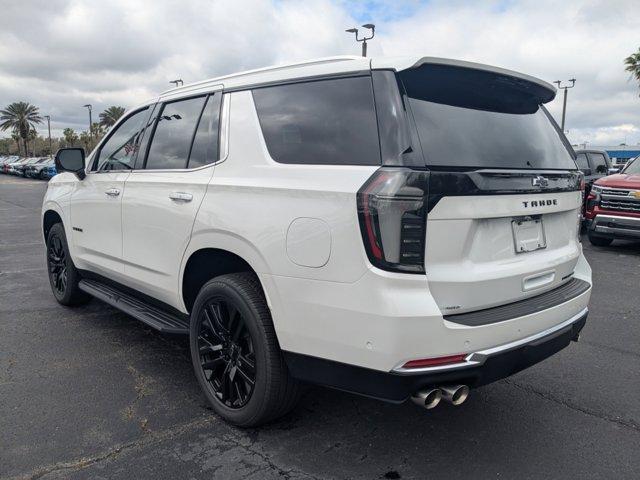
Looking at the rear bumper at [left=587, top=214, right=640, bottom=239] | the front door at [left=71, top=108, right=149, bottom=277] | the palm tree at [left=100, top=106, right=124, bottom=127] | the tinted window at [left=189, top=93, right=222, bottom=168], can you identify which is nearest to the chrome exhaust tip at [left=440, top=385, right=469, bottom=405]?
the tinted window at [left=189, top=93, right=222, bottom=168]

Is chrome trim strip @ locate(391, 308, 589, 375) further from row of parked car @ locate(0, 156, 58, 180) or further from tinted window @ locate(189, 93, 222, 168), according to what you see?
row of parked car @ locate(0, 156, 58, 180)

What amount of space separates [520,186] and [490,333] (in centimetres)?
74

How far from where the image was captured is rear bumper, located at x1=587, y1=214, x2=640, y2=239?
8.83m

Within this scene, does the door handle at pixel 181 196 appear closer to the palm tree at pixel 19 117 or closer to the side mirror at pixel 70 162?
the side mirror at pixel 70 162

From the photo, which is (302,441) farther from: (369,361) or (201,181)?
(201,181)

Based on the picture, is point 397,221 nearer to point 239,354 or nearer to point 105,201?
point 239,354

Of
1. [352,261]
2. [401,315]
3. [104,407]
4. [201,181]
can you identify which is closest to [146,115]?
[201,181]

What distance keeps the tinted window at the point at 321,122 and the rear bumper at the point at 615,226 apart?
315 inches

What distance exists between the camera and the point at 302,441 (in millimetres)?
2900

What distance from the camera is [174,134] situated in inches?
143

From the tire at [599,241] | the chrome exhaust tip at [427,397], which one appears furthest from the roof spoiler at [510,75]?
the tire at [599,241]

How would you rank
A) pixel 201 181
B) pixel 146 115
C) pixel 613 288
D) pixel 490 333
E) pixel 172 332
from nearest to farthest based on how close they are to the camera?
pixel 490 333 < pixel 201 181 < pixel 172 332 < pixel 146 115 < pixel 613 288

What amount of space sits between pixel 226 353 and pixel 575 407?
2.18 metres

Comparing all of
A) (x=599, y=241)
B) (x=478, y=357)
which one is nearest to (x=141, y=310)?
(x=478, y=357)
